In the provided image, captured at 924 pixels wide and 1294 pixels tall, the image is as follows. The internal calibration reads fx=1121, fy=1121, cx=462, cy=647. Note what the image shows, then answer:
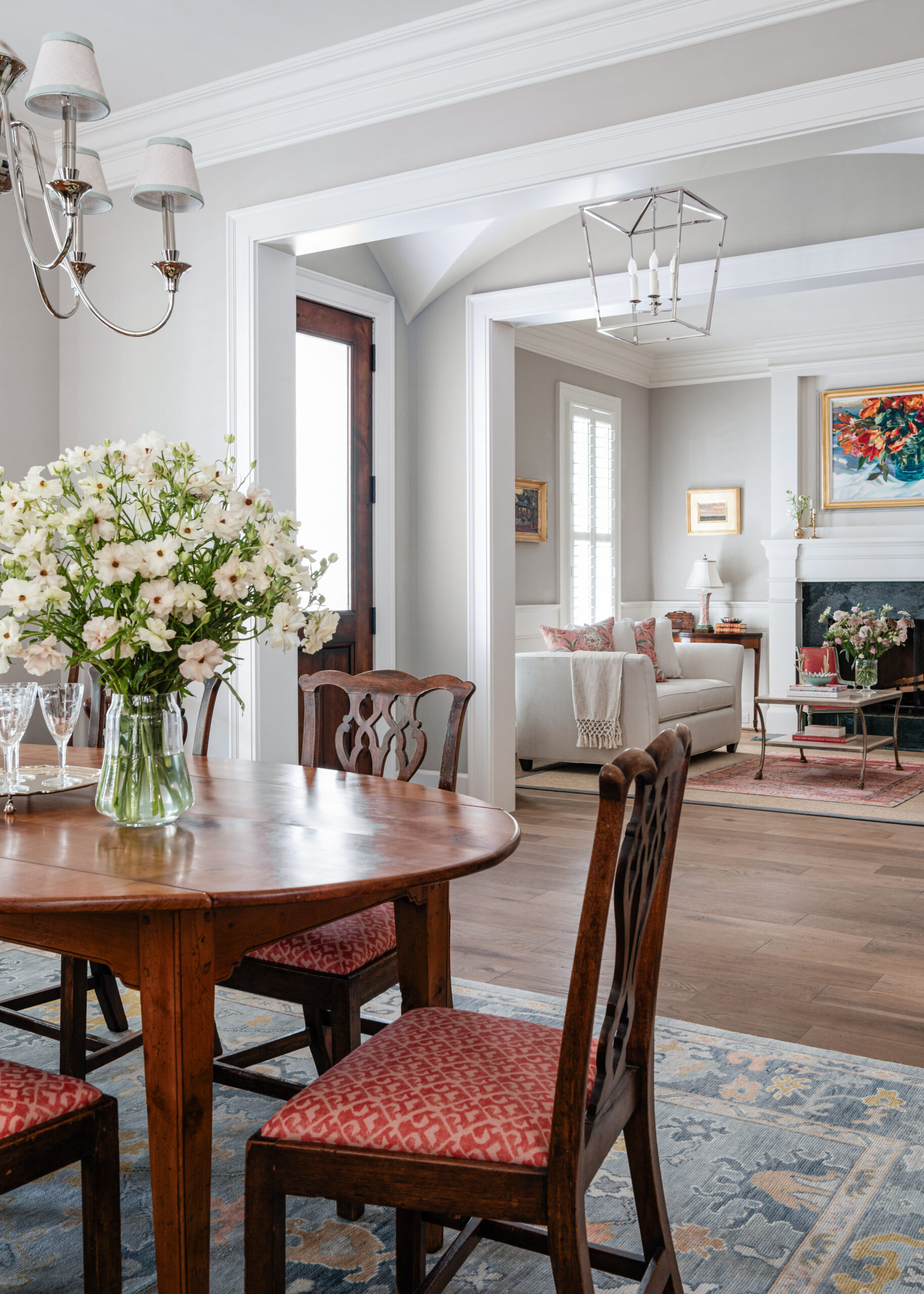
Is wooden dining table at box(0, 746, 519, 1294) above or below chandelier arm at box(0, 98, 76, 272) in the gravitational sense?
below

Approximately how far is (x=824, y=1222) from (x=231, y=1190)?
3.51 feet

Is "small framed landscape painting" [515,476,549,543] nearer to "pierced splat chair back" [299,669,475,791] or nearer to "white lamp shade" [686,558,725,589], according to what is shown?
"white lamp shade" [686,558,725,589]

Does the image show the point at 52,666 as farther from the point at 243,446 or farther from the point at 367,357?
the point at 367,357

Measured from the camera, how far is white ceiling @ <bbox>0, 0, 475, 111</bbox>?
3.44m

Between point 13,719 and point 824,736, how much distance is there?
5.57 m

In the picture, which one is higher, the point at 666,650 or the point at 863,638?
the point at 863,638

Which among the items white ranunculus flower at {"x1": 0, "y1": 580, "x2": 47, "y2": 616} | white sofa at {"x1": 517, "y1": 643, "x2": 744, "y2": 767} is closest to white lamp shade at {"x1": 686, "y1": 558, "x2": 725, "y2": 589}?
white sofa at {"x1": 517, "y1": 643, "x2": 744, "y2": 767}

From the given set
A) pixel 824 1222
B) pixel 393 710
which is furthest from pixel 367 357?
pixel 824 1222

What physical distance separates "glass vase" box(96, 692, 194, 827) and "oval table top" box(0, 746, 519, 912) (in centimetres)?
3

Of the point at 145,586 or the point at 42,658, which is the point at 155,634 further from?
the point at 42,658

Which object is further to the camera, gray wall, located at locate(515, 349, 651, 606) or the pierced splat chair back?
gray wall, located at locate(515, 349, 651, 606)

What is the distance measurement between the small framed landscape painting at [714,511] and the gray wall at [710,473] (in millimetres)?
51

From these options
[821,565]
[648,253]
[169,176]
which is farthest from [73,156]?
[821,565]

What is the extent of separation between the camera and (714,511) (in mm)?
9492
